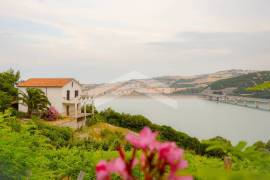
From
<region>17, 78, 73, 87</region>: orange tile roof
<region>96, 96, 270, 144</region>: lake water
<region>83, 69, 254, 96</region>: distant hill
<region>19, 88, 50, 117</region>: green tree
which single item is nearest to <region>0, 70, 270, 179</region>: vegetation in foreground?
<region>19, 88, 50, 117</region>: green tree

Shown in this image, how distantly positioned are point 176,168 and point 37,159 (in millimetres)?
4421

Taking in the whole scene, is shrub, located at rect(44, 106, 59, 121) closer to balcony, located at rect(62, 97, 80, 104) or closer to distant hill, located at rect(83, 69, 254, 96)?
balcony, located at rect(62, 97, 80, 104)

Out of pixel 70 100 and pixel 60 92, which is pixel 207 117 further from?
pixel 60 92

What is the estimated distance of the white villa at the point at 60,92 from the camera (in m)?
35.2

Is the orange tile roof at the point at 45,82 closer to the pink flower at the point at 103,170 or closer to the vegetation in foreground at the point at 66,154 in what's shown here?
the vegetation in foreground at the point at 66,154

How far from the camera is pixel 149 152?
0.75m

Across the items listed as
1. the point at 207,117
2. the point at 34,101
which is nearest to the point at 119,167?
the point at 34,101

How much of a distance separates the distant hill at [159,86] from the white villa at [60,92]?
334 centimetres

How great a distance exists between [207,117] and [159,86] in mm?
13164

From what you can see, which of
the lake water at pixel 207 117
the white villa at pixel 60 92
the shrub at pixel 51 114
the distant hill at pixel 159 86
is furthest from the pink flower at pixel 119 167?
the distant hill at pixel 159 86

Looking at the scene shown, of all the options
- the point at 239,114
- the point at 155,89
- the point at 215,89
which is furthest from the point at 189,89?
the point at 155,89

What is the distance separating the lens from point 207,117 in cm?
4784

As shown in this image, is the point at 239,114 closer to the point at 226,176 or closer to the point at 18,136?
the point at 18,136

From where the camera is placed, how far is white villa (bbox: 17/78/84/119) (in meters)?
35.2
